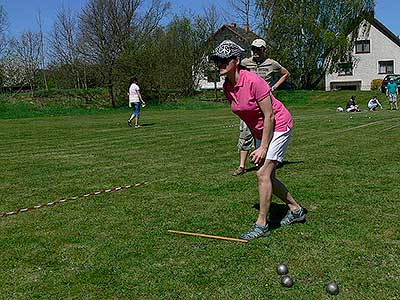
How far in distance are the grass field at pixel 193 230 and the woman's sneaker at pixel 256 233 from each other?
0.09 metres

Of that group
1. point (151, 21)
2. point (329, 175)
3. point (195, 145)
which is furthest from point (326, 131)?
point (151, 21)

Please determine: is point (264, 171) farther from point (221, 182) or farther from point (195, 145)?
point (195, 145)

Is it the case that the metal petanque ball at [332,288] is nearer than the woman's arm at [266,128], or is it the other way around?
the metal petanque ball at [332,288]

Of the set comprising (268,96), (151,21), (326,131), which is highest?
(151,21)

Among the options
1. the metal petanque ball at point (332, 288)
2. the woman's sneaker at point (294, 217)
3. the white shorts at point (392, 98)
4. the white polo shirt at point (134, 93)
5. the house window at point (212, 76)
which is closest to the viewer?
the metal petanque ball at point (332, 288)

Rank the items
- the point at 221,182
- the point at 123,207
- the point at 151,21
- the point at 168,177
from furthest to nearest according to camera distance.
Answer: the point at 151,21
the point at 168,177
the point at 221,182
the point at 123,207

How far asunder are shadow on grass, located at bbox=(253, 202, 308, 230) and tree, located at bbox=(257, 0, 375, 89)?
42585 millimetres

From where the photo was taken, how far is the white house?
60.4m

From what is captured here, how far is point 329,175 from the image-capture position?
26.2ft

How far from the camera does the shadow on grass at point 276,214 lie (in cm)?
553

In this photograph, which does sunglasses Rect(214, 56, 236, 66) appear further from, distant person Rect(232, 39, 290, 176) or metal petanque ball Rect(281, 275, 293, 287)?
distant person Rect(232, 39, 290, 176)

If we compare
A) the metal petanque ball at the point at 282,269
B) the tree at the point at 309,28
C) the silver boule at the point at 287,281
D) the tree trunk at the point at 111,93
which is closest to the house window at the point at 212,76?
the tree at the point at 309,28

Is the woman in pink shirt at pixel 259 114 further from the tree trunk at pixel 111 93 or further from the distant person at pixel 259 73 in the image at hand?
the tree trunk at pixel 111 93

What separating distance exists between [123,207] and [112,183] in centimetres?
177
